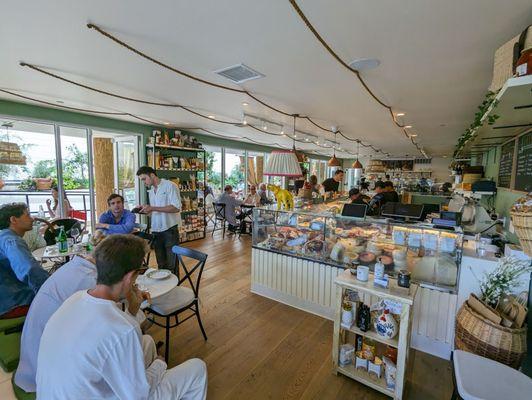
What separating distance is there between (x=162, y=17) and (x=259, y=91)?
5.08ft

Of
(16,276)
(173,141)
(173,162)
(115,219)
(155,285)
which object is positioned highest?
(173,141)

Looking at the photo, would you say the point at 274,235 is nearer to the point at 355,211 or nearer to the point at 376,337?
the point at 355,211

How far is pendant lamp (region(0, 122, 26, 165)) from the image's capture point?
3.73 meters

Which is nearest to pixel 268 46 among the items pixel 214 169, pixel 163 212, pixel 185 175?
pixel 163 212

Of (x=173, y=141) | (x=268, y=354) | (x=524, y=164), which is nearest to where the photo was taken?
(x=268, y=354)

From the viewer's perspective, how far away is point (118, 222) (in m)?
3.15

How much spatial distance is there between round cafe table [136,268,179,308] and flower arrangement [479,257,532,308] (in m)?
2.36

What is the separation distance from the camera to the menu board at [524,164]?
256cm

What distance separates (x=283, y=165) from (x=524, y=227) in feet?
6.56

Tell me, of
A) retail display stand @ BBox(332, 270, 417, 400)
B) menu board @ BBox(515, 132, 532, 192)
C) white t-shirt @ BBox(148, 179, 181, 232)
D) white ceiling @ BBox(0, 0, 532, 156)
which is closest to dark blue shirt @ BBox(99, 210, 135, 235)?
white t-shirt @ BBox(148, 179, 181, 232)

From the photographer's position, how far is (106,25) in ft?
5.66

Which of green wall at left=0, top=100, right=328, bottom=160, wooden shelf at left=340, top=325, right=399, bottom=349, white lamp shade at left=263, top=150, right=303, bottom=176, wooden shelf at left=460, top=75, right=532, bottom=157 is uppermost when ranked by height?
green wall at left=0, top=100, right=328, bottom=160

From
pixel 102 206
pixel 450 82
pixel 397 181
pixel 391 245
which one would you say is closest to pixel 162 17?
pixel 391 245

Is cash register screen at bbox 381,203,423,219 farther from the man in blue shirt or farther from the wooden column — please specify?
the wooden column
